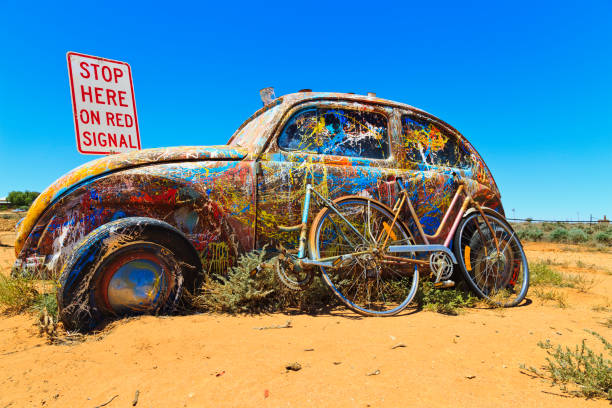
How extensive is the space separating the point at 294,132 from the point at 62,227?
2.03 metres

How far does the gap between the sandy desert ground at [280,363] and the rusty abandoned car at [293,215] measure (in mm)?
357

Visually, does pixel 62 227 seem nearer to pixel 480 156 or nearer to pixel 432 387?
pixel 432 387

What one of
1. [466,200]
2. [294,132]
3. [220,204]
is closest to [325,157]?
[294,132]

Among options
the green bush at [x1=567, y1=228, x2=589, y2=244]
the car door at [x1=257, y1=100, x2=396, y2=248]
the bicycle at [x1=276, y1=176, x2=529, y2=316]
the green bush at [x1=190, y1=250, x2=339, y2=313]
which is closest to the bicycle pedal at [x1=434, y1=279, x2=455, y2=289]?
the bicycle at [x1=276, y1=176, x2=529, y2=316]

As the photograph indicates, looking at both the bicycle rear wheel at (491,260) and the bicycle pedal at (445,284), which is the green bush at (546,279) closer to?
the bicycle rear wheel at (491,260)

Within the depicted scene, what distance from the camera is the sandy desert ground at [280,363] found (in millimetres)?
1687

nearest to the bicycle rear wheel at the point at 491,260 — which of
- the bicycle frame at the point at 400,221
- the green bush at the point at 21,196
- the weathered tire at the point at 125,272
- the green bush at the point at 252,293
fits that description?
the bicycle frame at the point at 400,221

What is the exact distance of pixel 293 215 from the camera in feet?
10.8

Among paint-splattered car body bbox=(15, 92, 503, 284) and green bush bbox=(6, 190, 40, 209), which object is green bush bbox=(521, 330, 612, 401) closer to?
paint-splattered car body bbox=(15, 92, 503, 284)

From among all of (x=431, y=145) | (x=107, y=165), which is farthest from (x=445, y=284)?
(x=107, y=165)

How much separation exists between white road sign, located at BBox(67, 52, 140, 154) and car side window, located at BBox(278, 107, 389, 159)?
3.41 metres

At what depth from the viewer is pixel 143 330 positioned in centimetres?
239

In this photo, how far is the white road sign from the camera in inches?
215

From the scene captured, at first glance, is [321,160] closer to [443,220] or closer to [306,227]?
[306,227]
